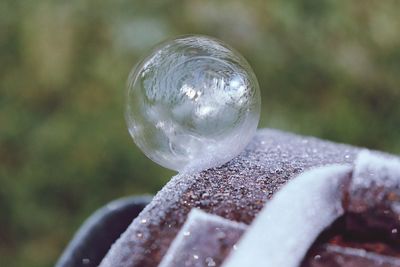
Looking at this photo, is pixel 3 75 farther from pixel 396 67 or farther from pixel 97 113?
pixel 396 67

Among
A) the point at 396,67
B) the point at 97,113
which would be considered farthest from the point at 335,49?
the point at 97,113

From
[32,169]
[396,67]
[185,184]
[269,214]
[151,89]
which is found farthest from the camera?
[396,67]

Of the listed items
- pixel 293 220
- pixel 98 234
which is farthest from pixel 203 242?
pixel 98 234

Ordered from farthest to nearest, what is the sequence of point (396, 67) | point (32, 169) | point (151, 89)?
point (396, 67), point (32, 169), point (151, 89)

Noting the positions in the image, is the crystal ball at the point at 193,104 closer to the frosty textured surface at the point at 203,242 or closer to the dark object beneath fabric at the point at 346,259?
the frosty textured surface at the point at 203,242

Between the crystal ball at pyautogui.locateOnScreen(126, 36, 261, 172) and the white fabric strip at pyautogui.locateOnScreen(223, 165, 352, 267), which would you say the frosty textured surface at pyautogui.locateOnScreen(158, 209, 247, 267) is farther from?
the crystal ball at pyautogui.locateOnScreen(126, 36, 261, 172)

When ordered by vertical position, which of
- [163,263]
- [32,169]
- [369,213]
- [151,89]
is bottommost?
[163,263]

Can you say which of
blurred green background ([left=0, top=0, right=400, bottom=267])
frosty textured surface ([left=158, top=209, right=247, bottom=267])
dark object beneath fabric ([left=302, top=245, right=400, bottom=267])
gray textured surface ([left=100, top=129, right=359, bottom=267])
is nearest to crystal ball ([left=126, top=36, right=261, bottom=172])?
gray textured surface ([left=100, top=129, right=359, bottom=267])
